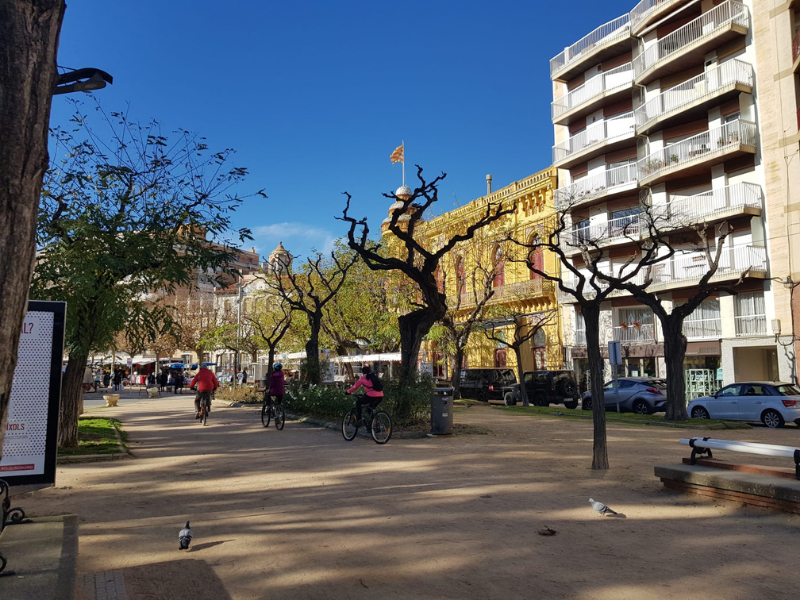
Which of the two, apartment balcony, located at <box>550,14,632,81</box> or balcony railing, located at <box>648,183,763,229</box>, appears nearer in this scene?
balcony railing, located at <box>648,183,763,229</box>

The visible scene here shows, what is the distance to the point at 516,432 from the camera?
52.6ft

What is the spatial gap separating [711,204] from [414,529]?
2685cm

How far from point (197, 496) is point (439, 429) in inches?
287

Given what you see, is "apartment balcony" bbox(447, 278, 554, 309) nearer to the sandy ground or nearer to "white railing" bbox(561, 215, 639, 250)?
"white railing" bbox(561, 215, 639, 250)

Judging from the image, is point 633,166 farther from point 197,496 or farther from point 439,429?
point 197,496

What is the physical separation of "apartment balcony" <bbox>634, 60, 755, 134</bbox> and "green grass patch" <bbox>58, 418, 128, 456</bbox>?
87.1 feet

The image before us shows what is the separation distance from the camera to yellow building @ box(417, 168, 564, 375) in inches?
1423

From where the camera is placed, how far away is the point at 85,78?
5.47 metres

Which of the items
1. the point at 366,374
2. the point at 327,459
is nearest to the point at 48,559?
the point at 327,459

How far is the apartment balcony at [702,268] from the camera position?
→ 88.1ft

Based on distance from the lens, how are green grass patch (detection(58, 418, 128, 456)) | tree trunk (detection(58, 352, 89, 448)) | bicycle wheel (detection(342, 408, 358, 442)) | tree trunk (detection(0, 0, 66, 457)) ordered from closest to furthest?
tree trunk (detection(0, 0, 66, 457))
green grass patch (detection(58, 418, 128, 456))
tree trunk (detection(58, 352, 89, 448))
bicycle wheel (detection(342, 408, 358, 442))

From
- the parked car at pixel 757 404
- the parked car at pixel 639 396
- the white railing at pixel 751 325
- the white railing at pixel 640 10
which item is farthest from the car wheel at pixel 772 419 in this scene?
the white railing at pixel 640 10

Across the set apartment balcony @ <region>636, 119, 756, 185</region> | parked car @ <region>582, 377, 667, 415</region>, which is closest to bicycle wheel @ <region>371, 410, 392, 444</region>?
parked car @ <region>582, 377, 667, 415</region>

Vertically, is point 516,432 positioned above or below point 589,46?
below
